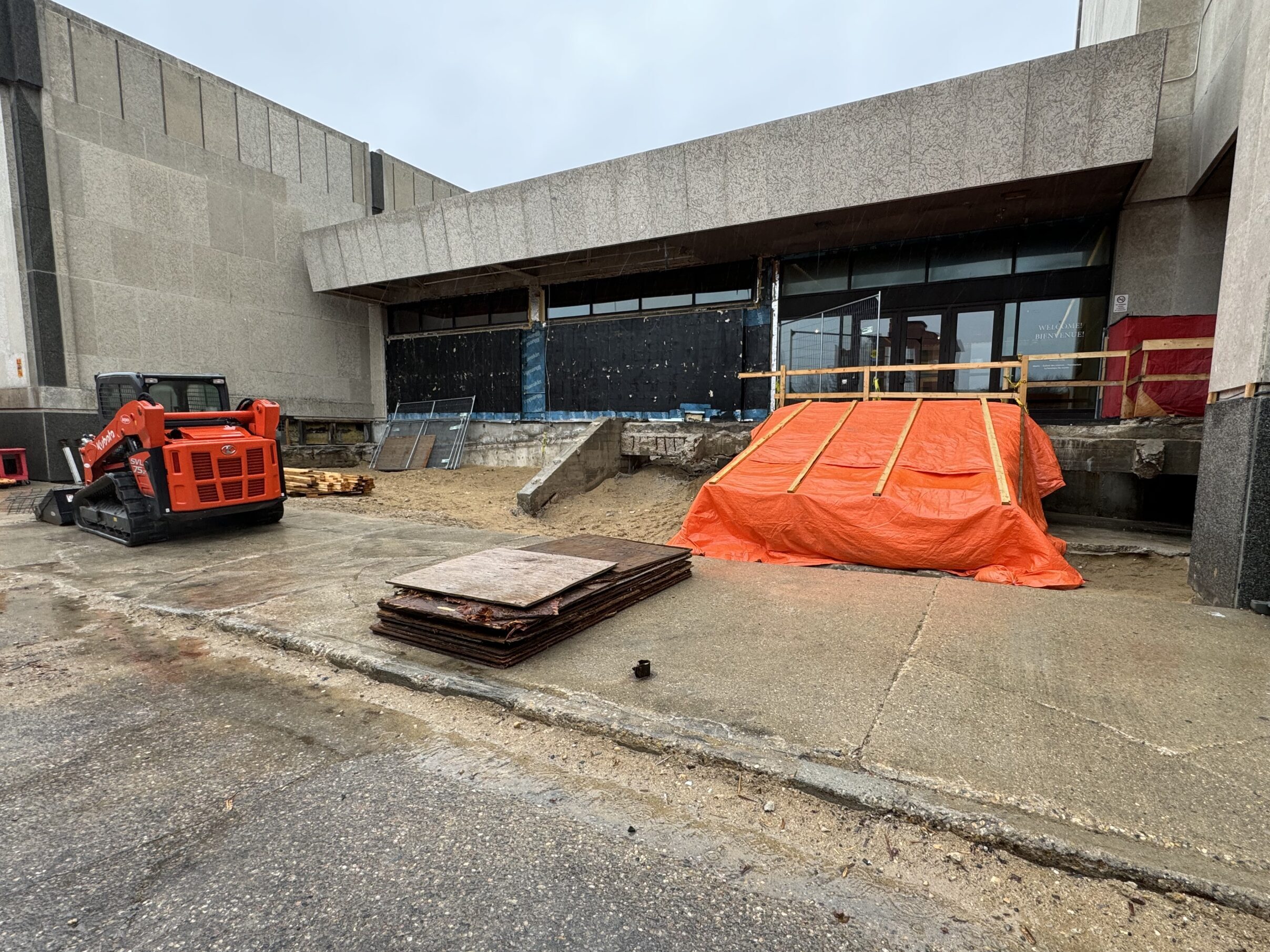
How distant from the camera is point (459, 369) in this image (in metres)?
16.6

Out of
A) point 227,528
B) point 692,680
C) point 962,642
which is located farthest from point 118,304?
point 962,642

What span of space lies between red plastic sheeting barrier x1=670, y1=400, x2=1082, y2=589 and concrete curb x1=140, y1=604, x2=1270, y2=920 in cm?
390

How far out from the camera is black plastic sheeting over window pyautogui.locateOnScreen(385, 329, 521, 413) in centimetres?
1576

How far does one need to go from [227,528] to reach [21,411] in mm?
8641

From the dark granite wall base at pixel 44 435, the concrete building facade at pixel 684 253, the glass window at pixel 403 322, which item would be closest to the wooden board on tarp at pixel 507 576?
the concrete building facade at pixel 684 253

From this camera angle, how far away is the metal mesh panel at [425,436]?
16297 millimetres

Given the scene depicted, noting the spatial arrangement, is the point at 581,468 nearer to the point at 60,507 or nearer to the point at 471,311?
the point at 60,507

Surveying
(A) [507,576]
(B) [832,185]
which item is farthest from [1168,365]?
(A) [507,576]

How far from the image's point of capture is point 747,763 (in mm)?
2500

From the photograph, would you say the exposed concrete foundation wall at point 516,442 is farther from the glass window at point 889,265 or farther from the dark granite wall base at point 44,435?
the dark granite wall base at point 44,435

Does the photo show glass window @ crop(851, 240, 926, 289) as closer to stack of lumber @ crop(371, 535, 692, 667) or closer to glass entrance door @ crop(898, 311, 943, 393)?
glass entrance door @ crop(898, 311, 943, 393)

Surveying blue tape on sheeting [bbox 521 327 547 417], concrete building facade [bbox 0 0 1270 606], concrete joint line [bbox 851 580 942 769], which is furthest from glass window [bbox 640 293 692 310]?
concrete joint line [bbox 851 580 942 769]

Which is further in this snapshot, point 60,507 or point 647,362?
point 647,362

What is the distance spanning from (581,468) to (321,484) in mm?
5305
